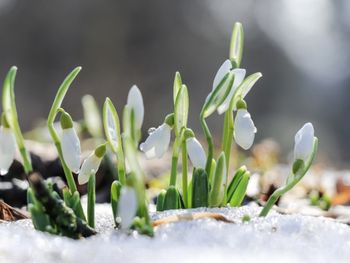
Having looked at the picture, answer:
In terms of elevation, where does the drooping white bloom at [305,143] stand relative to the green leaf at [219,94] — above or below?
below

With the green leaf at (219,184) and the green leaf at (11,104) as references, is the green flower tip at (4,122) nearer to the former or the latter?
the green leaf at (11,104)

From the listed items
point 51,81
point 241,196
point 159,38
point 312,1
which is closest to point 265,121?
point 312,1

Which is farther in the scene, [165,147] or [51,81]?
[51,81]

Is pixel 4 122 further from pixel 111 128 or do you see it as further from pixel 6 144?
pixel 111 128

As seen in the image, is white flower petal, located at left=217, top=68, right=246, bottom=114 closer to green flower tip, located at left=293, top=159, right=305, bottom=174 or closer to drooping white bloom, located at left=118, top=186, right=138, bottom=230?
green flower tip, located at left=293, top=159, right=305, bottom=174

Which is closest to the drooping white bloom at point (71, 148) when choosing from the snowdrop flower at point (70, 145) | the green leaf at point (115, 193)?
the snowdrop flower at point (70, 145)

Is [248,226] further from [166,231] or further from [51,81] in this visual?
[51,81]

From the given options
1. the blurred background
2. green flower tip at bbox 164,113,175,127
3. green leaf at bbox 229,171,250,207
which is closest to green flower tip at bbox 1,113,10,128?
green flower tip at bbox 164,113,175,127
